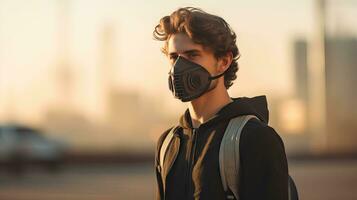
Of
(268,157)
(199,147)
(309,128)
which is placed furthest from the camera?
(309,128)

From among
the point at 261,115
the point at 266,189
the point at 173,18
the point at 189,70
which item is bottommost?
the point at 266,189

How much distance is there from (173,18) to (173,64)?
0.55 ft

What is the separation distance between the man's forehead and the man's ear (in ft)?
0.34

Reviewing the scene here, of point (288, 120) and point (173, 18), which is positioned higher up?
point (173, 18)

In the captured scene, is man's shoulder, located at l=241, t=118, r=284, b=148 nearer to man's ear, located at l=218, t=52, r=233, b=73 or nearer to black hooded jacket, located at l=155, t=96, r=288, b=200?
black hooded jacket, located at l=155, t=96, r=288, b=200

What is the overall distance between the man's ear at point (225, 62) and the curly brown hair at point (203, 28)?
1cm

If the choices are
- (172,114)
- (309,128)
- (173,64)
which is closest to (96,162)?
(172,114)

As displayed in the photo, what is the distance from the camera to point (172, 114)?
1471 inches

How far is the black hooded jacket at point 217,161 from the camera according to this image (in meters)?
2.48

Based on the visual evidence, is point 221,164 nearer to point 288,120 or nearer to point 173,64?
point 173,64

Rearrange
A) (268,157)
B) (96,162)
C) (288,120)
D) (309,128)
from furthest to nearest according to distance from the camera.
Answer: (288,120) → (309,128) → (96,162) → (268,157)

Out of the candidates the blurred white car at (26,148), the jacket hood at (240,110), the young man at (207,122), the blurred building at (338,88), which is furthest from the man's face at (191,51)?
the blurred building at (338,88)

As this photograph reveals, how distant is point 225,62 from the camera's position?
9.05ft

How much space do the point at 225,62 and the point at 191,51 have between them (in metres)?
0.14
